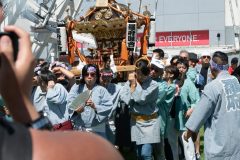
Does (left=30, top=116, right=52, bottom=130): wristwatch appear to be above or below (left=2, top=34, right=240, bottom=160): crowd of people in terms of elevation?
above

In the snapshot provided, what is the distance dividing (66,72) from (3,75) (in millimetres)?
6225

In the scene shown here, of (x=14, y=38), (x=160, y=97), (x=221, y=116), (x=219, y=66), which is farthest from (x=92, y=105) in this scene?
(x=14, y=38)

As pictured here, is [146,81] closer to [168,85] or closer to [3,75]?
[168,85]

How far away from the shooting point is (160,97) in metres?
7.70

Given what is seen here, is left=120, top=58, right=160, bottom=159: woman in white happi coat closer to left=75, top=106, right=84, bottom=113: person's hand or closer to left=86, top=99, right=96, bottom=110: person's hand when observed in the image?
left=86, top=99, right=96, bottom=110: person's hand

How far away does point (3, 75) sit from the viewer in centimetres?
149

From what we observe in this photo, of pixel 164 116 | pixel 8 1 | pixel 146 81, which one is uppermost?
pixel 8 1

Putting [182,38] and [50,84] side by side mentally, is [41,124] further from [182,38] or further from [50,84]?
[182,38]

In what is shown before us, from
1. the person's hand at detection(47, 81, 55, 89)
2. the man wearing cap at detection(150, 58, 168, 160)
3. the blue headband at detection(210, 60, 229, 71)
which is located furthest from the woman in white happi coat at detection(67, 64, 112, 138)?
the blue headband at detection(210, 60, 229, 71)

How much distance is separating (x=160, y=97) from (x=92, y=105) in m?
1.25

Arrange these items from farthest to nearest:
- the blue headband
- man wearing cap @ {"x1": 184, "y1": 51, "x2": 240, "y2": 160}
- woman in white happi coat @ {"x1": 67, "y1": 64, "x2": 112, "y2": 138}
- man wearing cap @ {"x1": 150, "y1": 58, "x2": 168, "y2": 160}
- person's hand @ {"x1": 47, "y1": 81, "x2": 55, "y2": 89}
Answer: man wearing cap @ {"x1": 150, "y1": 58, "x2": 168, "y2": 160} → woman in white happi coat @ {"x1": 67, "y1": 64, "x2": 112, "y2": 138} → person's hand @ {"x1": 47, "y1": 81, "x2": 55, "y2": 89} → the blue headband → man wearing cap @ {"x1": 184, "y1": 51, "x2": 240, "y2": 160}

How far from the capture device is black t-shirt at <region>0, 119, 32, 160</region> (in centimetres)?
132

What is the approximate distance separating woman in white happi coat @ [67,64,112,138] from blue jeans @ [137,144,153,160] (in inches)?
27.7

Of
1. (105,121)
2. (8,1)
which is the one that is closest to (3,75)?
(105,121)
